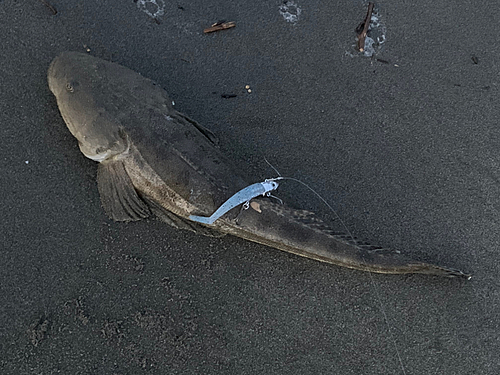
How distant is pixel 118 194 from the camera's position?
3865 millimetres

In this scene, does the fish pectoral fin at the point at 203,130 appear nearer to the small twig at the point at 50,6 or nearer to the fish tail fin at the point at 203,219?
the fish tail fin at the point at 203,219

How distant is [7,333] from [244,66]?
3.81 metres

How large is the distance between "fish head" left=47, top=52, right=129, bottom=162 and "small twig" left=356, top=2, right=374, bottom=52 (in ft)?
9.72

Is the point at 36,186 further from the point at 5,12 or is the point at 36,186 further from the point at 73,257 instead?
the point at 5,12

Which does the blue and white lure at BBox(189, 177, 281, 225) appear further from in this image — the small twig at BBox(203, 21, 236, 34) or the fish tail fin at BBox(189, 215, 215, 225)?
the small twig at BBox(203, 21, 236, 34)

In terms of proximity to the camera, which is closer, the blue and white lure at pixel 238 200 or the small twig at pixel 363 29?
the blue and white lure at pixel 238 200

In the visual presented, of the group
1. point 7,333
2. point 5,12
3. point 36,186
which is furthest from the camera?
point 5,12

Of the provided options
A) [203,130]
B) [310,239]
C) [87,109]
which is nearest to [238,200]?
[310,239]

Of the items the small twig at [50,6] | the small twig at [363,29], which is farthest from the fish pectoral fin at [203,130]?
the small twig at [363,29]

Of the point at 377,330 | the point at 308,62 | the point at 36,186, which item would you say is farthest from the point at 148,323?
the point at 308,62

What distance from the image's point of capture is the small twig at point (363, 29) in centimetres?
453

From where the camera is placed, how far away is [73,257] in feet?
12.8

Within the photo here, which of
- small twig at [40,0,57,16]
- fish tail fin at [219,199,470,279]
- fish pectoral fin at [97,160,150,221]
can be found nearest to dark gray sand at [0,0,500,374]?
small twig at [40,0,57,16]

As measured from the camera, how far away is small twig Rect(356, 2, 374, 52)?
4.53 metres
